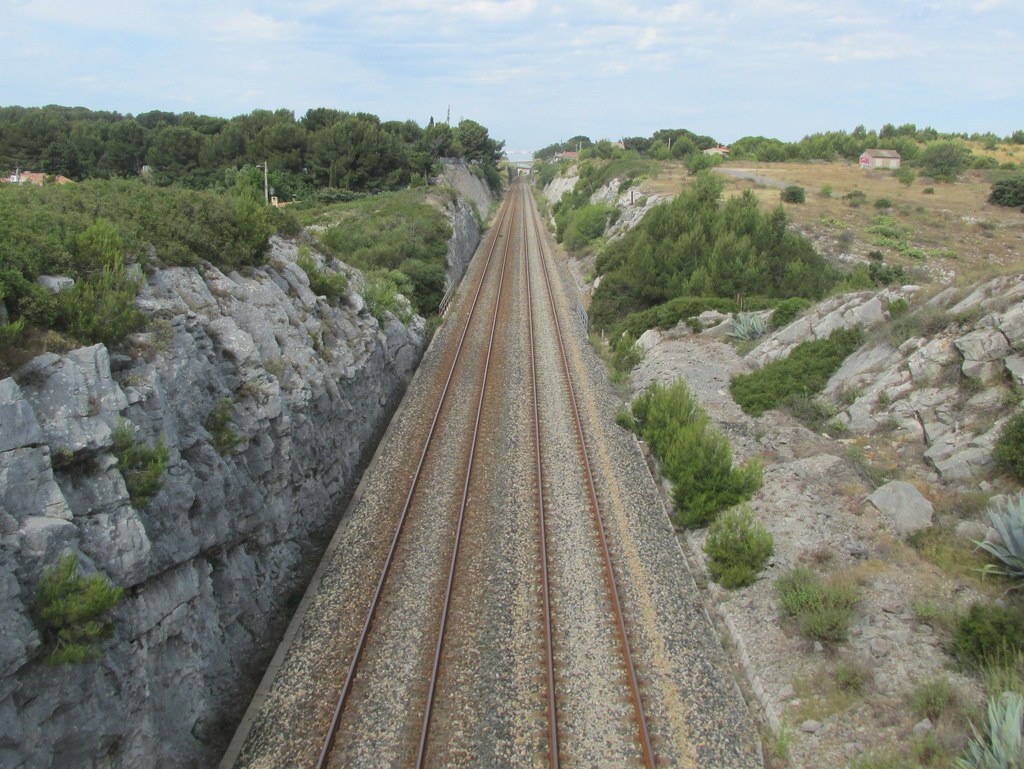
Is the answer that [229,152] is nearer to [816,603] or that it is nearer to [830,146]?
[816,603]

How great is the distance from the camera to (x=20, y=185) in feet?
43.8

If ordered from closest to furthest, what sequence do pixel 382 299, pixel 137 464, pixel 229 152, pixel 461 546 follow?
pixel 137 464 → pixel 461 546 → pixel 382 299 → pixel 229 152

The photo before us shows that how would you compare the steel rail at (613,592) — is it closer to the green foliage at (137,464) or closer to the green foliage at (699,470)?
the green foliage at (699,470)

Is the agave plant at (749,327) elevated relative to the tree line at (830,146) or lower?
lower

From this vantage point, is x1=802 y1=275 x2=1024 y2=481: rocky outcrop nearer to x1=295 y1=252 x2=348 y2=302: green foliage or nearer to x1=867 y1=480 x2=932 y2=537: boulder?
x1=867 y1=480 x2=932 y2=537: boulder

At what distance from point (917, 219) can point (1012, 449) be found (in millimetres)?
42156

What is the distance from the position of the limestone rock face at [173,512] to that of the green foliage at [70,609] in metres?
0.13

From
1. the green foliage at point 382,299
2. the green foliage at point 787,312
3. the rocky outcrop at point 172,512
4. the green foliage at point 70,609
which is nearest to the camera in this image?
the green foliage at point 70,609

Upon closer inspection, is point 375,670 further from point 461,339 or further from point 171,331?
point 461,339

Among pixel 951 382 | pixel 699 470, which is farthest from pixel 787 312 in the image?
pixel 699 470

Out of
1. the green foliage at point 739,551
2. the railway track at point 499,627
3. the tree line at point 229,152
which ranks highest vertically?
the tree line at point 229,152

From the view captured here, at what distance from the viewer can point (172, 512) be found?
29.0 feet

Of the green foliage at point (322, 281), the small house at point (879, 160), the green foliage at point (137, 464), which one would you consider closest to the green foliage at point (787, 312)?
the green foliage at point (322, 281)

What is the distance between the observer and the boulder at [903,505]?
12.2 m
